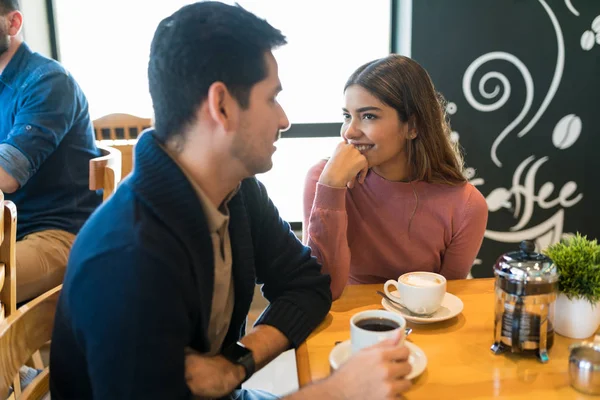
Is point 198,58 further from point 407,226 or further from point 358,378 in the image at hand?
point 407,226

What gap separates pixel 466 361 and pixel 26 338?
2.56 ft

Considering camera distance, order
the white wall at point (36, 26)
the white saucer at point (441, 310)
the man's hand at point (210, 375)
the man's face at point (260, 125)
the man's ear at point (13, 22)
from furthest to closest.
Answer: the white wall at point (36, 26) < the man's ear at point (13, 22) < the white saucer at point (441, 310) < the man's face at point (260, 125) < the man's hand at point (210, 375)

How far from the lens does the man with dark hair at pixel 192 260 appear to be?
775 mm

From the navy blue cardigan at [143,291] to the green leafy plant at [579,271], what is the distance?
1.62 ft

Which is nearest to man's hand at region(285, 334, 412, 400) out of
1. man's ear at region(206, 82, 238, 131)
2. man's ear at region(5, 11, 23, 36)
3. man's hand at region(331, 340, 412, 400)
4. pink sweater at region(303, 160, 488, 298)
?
man's hand at region(331, 340, 412, 400)

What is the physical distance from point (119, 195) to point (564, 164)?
2.55 meters

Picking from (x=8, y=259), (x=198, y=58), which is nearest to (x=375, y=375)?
(x=198, y=58)

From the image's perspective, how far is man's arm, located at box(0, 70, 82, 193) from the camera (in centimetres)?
194

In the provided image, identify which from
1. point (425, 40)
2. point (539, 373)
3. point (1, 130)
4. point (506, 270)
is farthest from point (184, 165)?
point (425, 40)

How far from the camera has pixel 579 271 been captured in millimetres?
1008

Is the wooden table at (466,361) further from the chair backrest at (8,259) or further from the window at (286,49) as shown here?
the window at (286,49)

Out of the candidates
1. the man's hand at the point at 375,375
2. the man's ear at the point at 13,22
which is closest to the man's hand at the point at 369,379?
the man's hand at the point at 375,375

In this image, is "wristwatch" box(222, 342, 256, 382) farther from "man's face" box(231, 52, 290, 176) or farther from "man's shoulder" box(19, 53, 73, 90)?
"man's shoulder" box(19, 53, 73, 90)

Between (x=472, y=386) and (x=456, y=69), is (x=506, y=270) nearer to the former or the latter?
(x=472, y=386)
